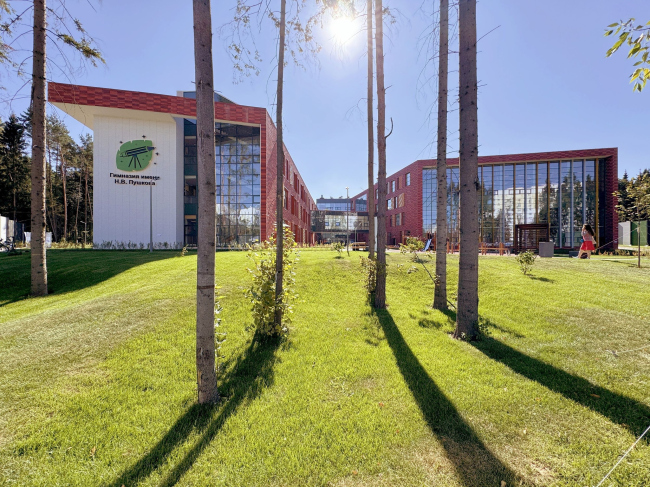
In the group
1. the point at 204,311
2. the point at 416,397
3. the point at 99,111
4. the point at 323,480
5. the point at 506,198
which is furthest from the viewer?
the point at 506,198

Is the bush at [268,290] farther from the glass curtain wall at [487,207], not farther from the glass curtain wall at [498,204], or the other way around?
the glass curtain wall at [498,204]

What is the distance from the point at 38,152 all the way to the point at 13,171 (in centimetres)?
3581

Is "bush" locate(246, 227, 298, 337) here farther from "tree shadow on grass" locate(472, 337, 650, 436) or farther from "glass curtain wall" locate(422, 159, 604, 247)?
"glass curtain wall" locate(422, 159, 604, 247)

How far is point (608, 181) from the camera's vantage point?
28.9 m

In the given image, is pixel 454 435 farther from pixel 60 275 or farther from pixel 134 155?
pixel 134 155

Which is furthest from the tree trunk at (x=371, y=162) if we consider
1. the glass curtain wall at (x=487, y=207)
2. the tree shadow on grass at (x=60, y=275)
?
the glass curtain wall at (x=487, y=207)

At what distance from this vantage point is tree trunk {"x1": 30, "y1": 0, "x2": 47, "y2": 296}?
26.7 ft

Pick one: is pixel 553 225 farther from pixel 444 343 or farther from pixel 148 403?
pixel 148 403

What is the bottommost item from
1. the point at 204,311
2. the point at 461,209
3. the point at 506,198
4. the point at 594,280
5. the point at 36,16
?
the point at 594,280

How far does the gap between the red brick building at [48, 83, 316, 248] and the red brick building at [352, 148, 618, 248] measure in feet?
68.1

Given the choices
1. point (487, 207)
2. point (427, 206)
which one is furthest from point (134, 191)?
point (487, 207)

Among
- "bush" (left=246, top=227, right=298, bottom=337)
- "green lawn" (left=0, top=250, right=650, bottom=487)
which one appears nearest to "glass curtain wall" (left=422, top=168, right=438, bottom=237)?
"green lawn" (left=0, top=250, right=650, bottom=487)

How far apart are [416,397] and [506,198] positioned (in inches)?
1441

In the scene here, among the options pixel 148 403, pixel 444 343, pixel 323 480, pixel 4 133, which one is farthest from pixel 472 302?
pixel 4 133
